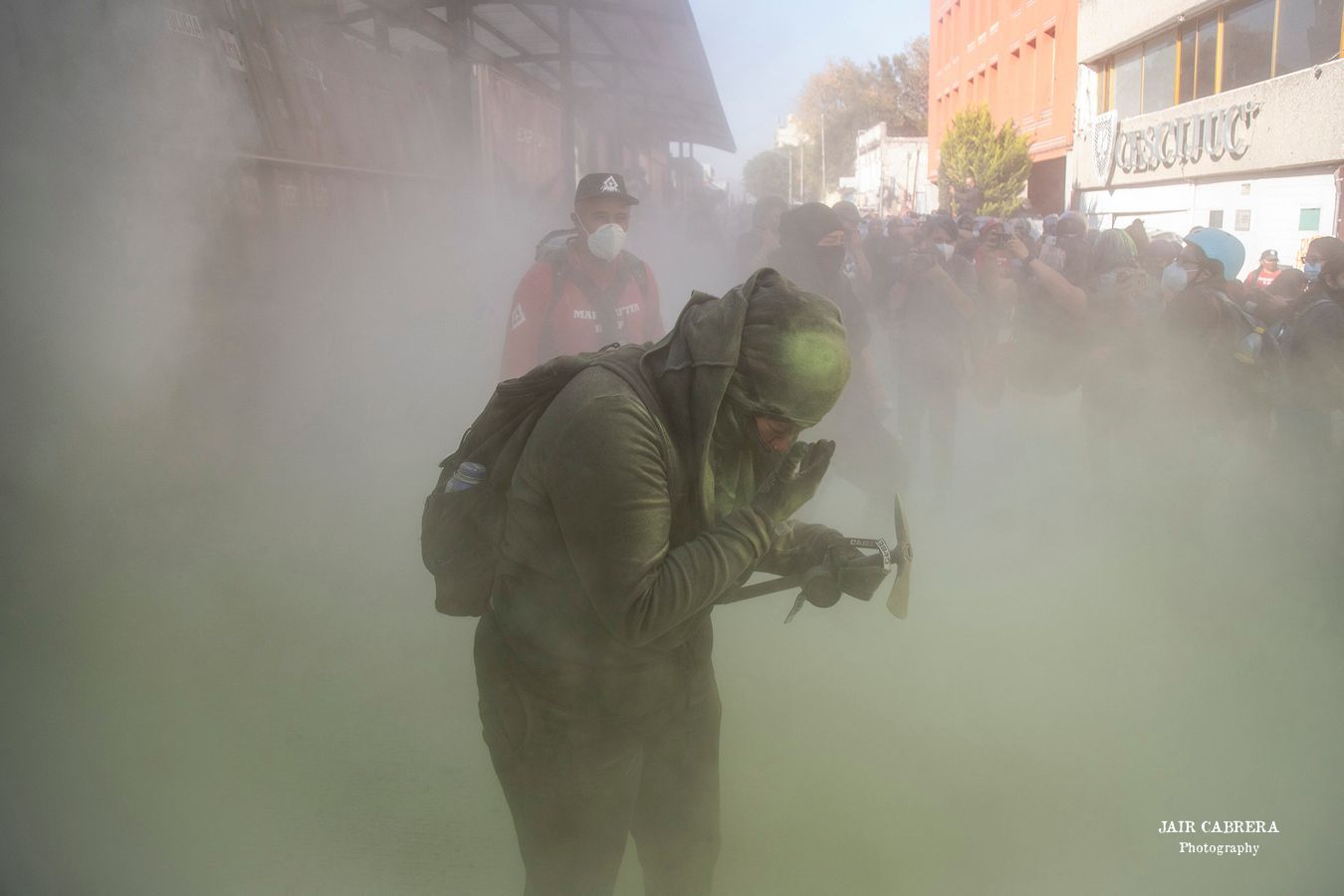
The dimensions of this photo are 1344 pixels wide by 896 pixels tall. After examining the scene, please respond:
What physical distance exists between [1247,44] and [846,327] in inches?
437

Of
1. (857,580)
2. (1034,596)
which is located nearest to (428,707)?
(857,580)

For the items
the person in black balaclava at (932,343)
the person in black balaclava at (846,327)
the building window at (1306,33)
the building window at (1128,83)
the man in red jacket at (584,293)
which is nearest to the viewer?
the man in red jacket at (584,293)

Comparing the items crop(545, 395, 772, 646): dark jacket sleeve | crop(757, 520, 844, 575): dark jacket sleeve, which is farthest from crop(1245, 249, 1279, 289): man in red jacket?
crop(545, 395, 772, 646): dark jacket sleeve

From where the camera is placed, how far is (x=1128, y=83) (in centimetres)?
1473

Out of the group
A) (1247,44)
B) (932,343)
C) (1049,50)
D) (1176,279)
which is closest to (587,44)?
(932,343)

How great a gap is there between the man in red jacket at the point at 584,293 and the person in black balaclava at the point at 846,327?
747mm

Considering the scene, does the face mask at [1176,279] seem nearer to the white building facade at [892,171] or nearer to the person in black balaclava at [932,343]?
the person in black balaclava at [932,343]

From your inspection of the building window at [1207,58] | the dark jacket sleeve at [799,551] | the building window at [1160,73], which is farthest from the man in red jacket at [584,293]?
the building window at [1160,73]

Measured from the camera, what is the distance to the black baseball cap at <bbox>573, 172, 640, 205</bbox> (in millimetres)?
3170

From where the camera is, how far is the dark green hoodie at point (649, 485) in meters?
1.31

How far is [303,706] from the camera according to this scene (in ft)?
9.32

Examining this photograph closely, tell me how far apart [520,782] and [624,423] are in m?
0.68

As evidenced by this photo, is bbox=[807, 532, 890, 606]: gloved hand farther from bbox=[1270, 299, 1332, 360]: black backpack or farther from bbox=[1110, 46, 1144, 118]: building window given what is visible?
bbox=[1110, 46, 1144, 118]: building window

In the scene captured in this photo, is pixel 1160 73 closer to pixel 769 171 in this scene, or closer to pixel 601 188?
pixel 769 171
